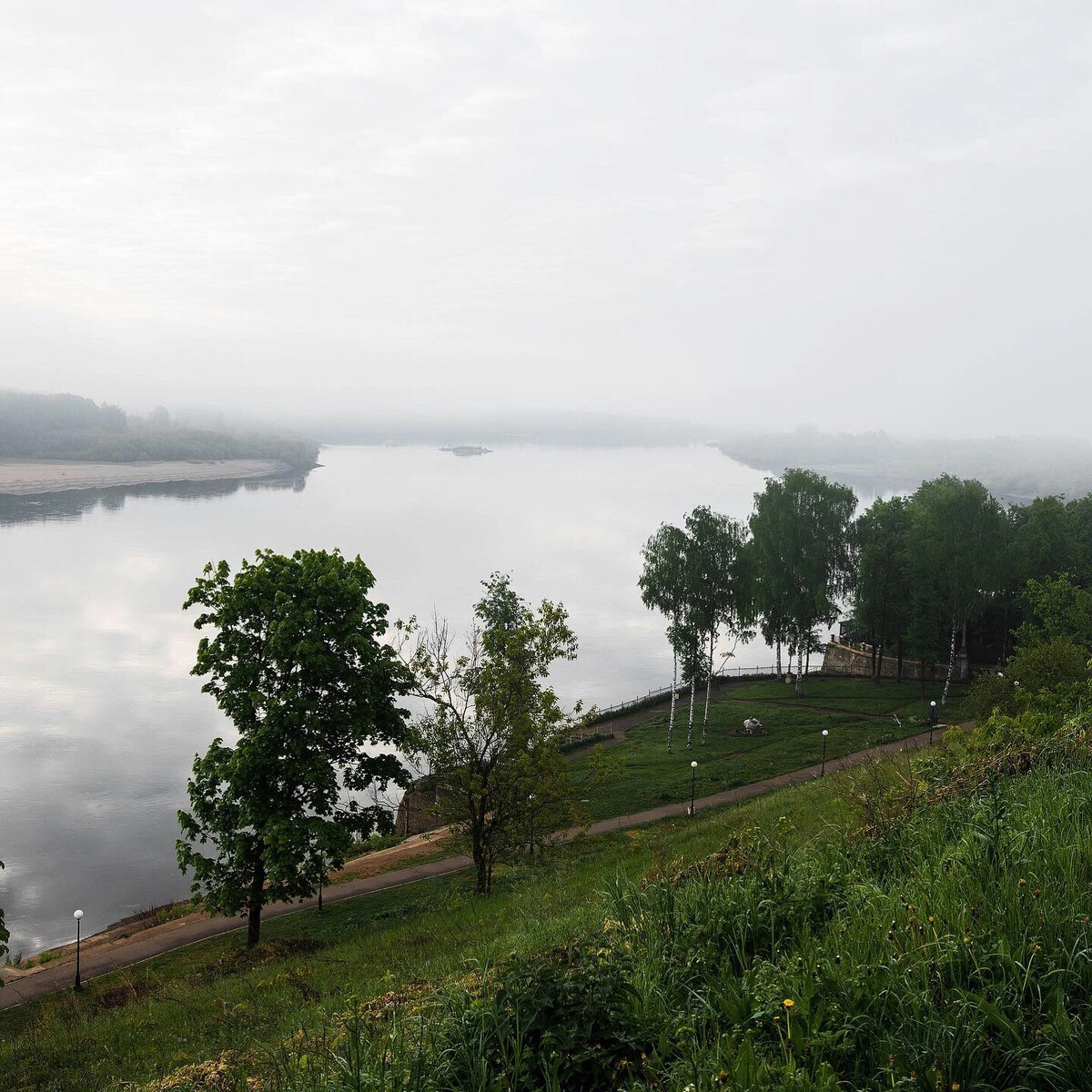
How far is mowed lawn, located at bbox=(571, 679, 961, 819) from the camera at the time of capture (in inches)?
1198

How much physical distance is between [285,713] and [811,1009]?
14727 mm

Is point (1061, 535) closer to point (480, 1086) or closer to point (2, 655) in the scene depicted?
point (480, 1086)

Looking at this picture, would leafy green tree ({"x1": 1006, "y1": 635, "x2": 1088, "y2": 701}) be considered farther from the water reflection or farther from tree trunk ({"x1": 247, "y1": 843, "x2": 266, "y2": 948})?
the water reflection

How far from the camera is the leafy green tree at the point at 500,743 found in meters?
19.0

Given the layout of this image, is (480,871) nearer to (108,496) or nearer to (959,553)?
A: (959,553)

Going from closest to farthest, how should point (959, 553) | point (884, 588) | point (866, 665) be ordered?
point (959, 553) → point (884, 588) → point (866, 665)

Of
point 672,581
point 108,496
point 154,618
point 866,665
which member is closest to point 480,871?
point 672,581

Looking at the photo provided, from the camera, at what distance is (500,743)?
63.5 feet

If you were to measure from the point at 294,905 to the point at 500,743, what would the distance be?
852 centimetres

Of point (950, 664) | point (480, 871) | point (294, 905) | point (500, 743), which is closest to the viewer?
point (480, 871)

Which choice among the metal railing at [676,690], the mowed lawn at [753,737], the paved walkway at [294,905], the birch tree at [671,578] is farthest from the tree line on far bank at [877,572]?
the paved walkway at [294,905]

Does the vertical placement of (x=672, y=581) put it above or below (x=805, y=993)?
below

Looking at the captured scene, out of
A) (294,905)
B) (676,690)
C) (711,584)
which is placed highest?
(711,584)

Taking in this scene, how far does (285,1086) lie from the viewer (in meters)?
→ 5.38
